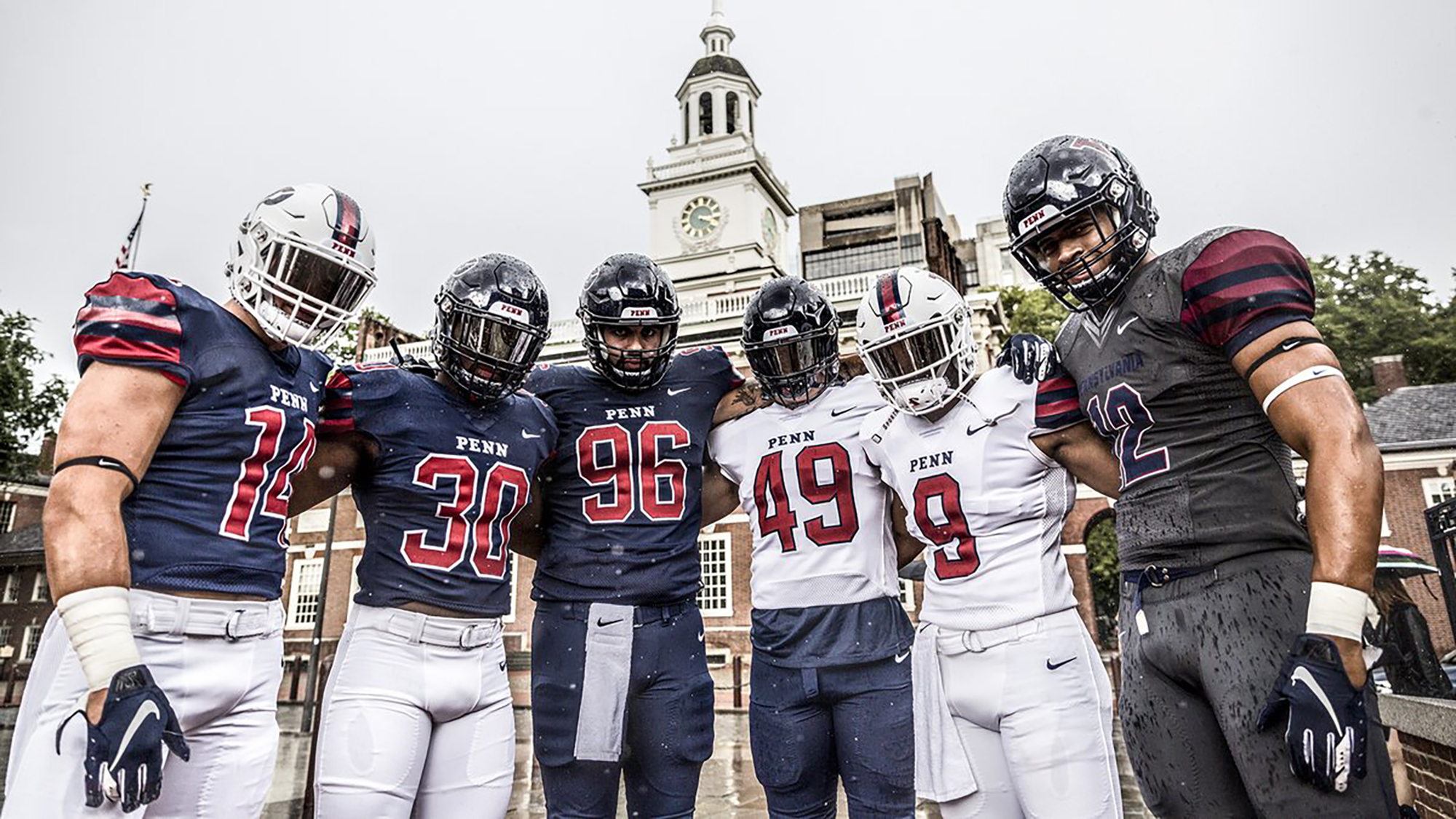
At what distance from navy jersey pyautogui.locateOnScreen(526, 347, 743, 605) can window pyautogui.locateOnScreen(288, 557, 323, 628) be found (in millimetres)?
29587

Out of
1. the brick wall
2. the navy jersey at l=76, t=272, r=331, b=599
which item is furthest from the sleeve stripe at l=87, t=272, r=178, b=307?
the brick wall

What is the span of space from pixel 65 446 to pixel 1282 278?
12.9ft

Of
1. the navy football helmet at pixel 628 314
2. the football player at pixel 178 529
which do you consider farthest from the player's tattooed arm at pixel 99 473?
the navy football helmet at pixel 628 314

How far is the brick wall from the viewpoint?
525 cm

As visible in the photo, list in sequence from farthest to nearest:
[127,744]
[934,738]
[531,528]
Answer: [531,528] < [934,738] < [127,744]

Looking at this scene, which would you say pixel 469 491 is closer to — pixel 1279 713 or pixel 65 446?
pixel 65 446

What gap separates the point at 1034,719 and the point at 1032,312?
3244 cm

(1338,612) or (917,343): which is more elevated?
(917,343)

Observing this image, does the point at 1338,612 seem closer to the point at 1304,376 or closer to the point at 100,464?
the point at 1304,376

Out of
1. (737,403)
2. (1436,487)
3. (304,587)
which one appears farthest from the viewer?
(304,587)

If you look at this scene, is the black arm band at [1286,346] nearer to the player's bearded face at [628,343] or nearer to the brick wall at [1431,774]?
the player's bearded face at [628,343]

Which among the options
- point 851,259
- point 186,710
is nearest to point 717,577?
point 186,710

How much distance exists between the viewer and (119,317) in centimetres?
295

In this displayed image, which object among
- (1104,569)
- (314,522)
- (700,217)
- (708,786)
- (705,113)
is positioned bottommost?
(708,786)
